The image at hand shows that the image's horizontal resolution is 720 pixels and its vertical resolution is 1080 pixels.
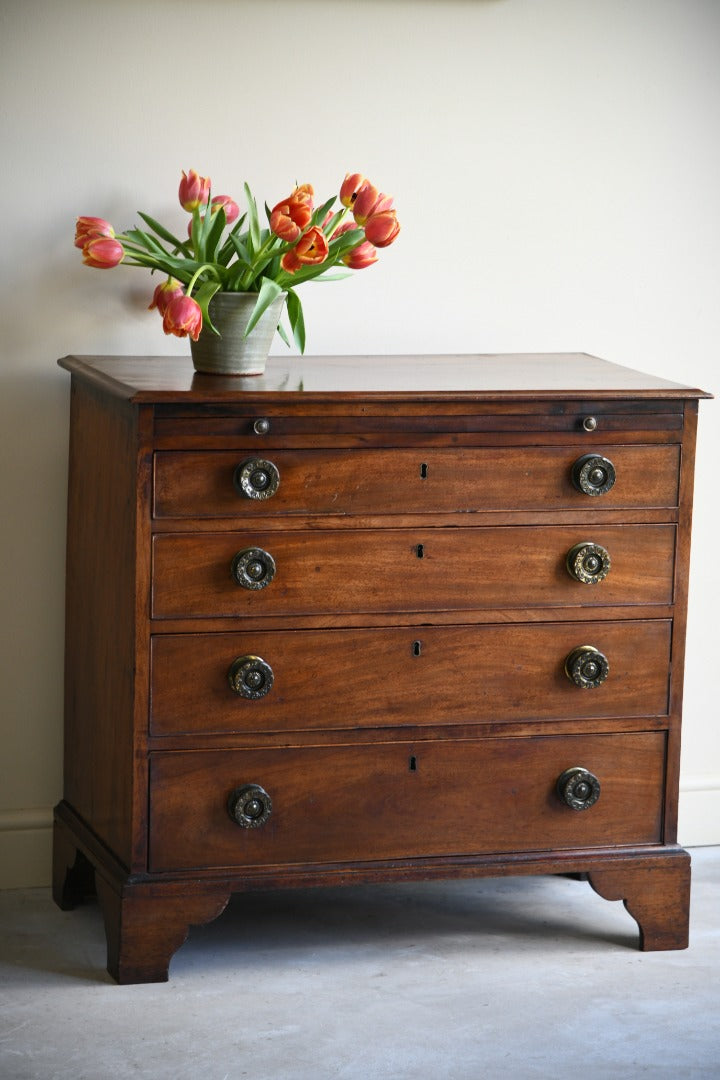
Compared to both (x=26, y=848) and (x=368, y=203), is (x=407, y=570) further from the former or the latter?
(x=26, y=848)

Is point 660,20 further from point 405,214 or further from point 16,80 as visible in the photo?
point 16,80

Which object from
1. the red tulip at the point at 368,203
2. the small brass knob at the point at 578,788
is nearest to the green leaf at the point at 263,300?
the red tulip at the point at 368,203

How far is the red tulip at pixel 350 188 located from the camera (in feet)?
8.95

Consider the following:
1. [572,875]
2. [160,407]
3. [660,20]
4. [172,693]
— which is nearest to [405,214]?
[660,20]

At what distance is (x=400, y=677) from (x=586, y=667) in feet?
1.05

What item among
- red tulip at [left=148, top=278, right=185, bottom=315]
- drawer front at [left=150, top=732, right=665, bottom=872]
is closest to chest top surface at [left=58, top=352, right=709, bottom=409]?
red tulip at [left=148, top=278, right=185, bottom=315]

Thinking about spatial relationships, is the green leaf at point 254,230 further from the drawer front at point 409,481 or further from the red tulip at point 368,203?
the drawer front at point 409,481

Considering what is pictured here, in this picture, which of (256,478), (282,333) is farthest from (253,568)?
(282,333)

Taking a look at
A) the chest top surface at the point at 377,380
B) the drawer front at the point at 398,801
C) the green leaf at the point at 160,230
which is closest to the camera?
the chest top surface at the point at 377,380

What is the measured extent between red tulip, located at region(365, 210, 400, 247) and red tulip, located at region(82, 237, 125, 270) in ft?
1.40

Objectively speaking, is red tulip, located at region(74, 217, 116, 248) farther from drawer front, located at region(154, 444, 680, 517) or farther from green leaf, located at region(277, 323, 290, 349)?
drawer front, located at region(154, 444, 680, 517)

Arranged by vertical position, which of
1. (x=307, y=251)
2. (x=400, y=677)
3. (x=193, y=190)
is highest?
(x=193, y=190)

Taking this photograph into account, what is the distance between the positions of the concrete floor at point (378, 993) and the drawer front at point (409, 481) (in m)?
0.80

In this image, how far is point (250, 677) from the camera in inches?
101
